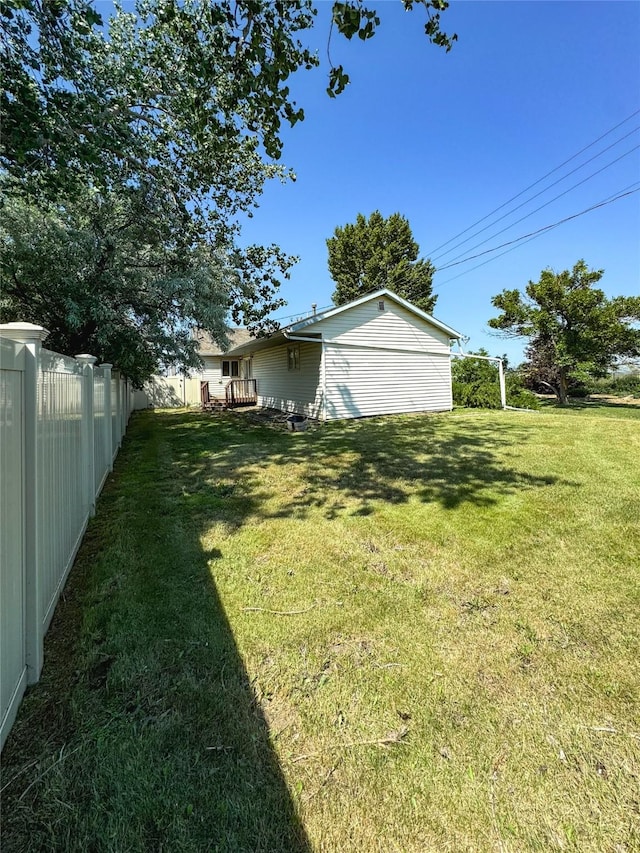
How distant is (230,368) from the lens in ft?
82.3

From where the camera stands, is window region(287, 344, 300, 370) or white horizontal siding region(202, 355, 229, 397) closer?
window region(287, 344, 300, 370)

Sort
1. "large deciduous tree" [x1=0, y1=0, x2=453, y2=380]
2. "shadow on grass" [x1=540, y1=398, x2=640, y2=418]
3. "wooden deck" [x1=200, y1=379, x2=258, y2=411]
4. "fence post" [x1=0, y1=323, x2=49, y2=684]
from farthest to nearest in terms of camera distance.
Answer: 1. "shadow on grass" [x1=540, y1=398, x2=640, y2=418]
2. "wooden deck" [x1=200, y1=379, x2=258, y2=411]
3. "large deciduous tree" [x1=0, y1=0, x2=453, y2=380]
4. "fence post" [x1=0, y1=323, x2=49, y2=684]

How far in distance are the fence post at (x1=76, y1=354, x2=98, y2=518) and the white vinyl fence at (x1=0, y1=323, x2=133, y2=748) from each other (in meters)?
0.71

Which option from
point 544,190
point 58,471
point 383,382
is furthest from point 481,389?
point 58,471

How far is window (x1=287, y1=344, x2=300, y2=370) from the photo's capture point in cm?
1447

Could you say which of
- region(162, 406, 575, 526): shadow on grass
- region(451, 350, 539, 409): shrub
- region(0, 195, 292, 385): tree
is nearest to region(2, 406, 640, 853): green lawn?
region(162, 406, 575, 526): shadow on grass

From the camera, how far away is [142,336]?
1015cm

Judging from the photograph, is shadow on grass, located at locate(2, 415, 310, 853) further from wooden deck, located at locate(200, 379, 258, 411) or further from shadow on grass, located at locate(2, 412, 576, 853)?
wooden deck, located at locate(200, 379, 258, 411)

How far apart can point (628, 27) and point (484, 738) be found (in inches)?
526

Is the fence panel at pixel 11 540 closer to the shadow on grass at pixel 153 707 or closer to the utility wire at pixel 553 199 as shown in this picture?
the shadow on grass at pixel 153 707

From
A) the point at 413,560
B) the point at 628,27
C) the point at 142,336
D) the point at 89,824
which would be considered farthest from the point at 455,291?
the point at 89,824

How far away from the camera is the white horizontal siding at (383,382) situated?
504 inches

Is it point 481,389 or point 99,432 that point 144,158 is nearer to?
point 99,432

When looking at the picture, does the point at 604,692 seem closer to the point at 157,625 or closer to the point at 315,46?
the point at 157,625
